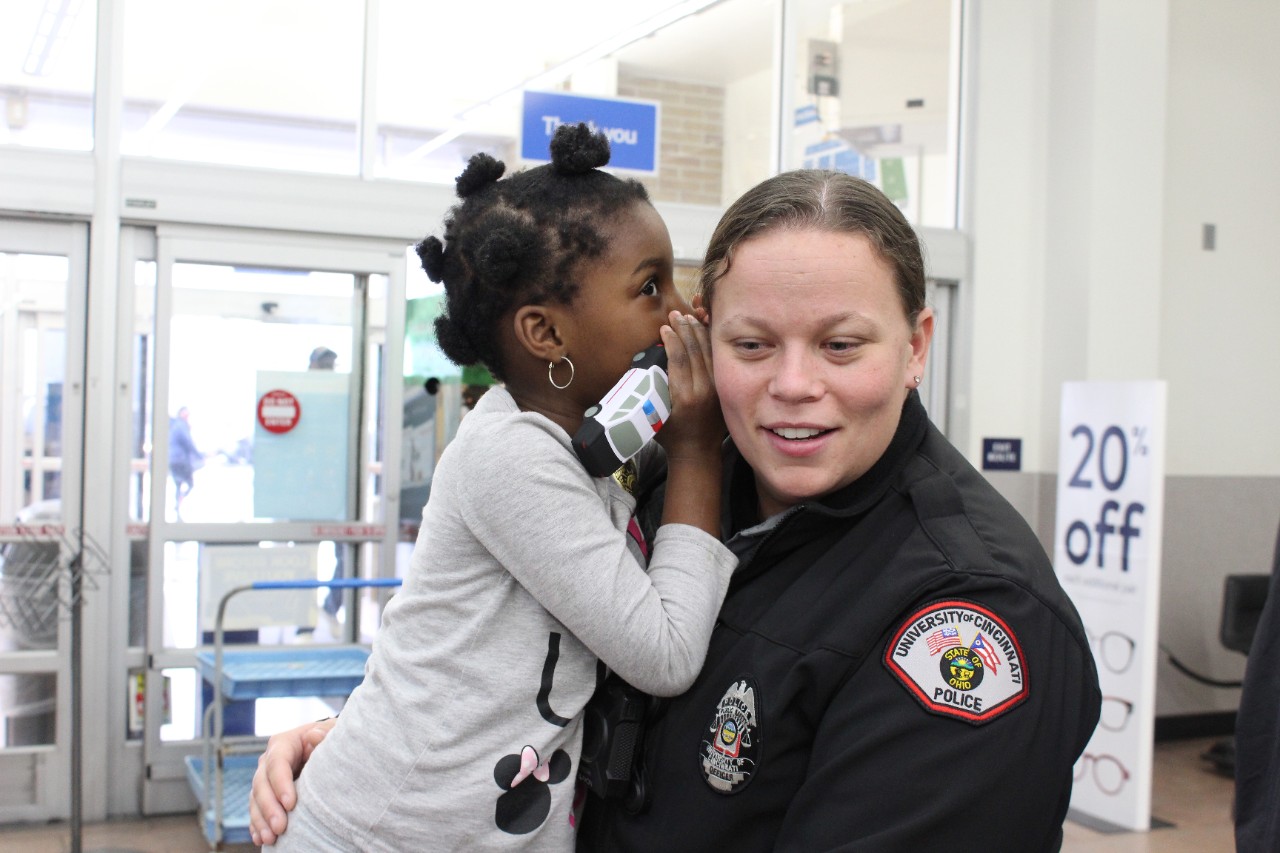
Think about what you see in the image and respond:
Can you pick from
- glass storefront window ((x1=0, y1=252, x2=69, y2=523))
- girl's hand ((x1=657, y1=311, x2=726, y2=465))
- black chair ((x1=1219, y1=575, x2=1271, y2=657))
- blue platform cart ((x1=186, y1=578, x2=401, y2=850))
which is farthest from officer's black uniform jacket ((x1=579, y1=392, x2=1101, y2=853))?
black chair ((x1=1219, y1=575, x2=1271, y2=657))

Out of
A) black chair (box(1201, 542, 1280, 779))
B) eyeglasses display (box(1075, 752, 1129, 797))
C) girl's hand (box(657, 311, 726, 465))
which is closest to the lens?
girl's hand (box(657, 311, 726, 465))

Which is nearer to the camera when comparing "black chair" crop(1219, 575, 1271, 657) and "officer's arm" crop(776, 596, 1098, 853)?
A: "officer's arm" crop(776, 596, 1098, 853)

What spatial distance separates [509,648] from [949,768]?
0.50 m

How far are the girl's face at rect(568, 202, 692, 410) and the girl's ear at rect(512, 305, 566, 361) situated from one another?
0.02 metres

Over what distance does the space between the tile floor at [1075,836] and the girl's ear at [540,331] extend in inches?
154

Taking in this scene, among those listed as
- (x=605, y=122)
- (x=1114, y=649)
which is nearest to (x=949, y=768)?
(x=1114, y=649)

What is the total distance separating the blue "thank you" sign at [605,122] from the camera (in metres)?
5.58

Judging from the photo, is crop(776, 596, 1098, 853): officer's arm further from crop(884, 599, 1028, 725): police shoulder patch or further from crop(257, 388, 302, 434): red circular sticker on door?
crop(257, 388, 302, 434): red circular sticker on door

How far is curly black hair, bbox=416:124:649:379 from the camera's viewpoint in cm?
136

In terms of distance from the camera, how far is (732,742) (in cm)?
112

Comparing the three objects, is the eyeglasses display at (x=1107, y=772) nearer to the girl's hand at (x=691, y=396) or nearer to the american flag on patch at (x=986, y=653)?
the girl's hand at (x=691, y=396)

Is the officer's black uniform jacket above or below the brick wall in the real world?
below

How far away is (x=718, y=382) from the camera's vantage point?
1228 mm

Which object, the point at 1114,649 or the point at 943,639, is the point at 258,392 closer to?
the point at 1114,649
